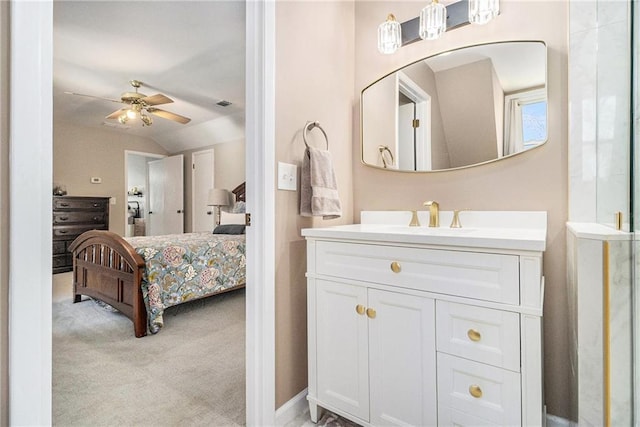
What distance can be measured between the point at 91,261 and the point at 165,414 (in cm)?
228

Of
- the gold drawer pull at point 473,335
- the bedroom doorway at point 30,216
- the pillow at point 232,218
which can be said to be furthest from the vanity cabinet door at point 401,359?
the pillow at point 232,218

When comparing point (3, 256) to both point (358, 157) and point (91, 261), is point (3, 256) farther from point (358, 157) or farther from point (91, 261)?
point (91, 261)

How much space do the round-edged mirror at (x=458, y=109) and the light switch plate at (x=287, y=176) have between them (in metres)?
0.57

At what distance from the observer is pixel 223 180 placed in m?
5.68

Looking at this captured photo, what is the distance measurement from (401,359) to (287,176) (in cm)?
92

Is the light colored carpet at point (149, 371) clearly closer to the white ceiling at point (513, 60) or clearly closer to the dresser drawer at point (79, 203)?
the white ceiling at point (513, 60)

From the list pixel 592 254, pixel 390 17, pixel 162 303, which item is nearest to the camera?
pixel 592 254

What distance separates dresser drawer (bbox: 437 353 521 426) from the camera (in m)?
1.00

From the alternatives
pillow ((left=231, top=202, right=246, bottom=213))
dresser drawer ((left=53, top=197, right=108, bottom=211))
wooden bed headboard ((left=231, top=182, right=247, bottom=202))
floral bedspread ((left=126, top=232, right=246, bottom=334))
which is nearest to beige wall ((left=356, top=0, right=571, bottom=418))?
floral bedspread ((left=126, top=232, right=246, bottom=334))

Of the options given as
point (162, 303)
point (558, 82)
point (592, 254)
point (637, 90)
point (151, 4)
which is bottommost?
point (162, 303)

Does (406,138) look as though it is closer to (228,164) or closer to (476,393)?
(476,393)

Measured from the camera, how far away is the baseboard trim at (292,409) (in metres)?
1.44

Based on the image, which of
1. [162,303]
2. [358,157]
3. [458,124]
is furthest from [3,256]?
[162,303]

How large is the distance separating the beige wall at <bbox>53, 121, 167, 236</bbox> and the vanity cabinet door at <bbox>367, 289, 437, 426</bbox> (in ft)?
19.5
